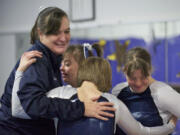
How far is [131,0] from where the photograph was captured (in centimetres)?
346

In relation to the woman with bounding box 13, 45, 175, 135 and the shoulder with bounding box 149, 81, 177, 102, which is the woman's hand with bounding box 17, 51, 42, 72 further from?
the shoulder with bounding box 149, 81, 177, 102

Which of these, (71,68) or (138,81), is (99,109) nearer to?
(138,81)

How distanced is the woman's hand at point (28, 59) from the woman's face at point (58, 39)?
95 mm

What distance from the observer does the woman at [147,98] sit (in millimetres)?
1522

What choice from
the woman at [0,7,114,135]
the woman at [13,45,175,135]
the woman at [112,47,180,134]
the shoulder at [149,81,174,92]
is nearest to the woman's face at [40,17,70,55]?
the woman at [0,7,114,135]

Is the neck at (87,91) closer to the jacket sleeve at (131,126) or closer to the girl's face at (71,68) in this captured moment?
the jacket sleeve at (131,126)

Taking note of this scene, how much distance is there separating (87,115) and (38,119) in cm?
33

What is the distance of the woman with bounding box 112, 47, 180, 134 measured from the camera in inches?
59.9

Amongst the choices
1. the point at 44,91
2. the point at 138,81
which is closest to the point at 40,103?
the point at 44,91

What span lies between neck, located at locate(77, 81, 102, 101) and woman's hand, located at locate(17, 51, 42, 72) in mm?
267

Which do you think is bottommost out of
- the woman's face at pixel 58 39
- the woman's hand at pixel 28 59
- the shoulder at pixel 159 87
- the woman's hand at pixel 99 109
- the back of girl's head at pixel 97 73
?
the woman's hand at pixel 99 109

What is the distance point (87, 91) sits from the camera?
126 centimetres

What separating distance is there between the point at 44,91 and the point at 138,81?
0.57 meters

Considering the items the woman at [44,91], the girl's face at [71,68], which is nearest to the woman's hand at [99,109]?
the woman at [44,91]
